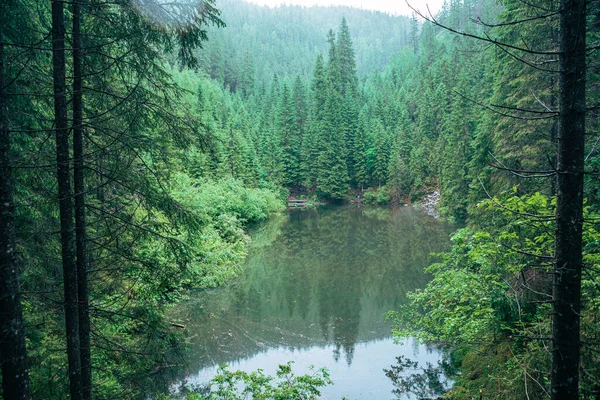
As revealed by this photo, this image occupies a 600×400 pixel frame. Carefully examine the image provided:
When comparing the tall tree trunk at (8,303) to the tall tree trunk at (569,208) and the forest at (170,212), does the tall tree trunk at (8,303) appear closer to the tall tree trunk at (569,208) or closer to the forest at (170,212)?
the forest at (170,212)

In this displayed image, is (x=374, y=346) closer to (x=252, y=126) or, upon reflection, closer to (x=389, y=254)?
(x=389, y=254)

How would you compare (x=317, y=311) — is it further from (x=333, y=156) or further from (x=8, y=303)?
(x=333, y=156)

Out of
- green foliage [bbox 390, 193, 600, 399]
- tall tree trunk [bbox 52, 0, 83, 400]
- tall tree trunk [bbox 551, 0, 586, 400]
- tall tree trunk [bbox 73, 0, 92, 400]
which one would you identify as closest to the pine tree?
green foliage [bbox 390, 193, 600, 399]

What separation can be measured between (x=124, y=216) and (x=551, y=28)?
1285 cm

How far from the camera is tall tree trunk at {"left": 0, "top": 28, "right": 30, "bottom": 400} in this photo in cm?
365

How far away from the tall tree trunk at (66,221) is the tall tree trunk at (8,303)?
900 mm

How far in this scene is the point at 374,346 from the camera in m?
13.1

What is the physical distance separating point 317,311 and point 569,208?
1341cm

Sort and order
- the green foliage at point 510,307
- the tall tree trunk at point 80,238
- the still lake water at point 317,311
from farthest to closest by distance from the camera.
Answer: the still lake water at point 317,311 → the green foliage at point 510,307 → the tall tree trunk at point 80,238

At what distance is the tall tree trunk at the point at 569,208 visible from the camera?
132 inches

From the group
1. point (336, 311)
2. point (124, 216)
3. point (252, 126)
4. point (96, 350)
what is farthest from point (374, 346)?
point (252, 126)

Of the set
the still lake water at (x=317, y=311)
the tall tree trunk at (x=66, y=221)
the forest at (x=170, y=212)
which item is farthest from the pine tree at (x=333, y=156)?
the tall tree trunk at (x=66, y=221)

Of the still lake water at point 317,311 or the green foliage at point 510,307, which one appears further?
the still lake water at point 317,311

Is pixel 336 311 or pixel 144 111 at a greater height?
pixel 144 111
